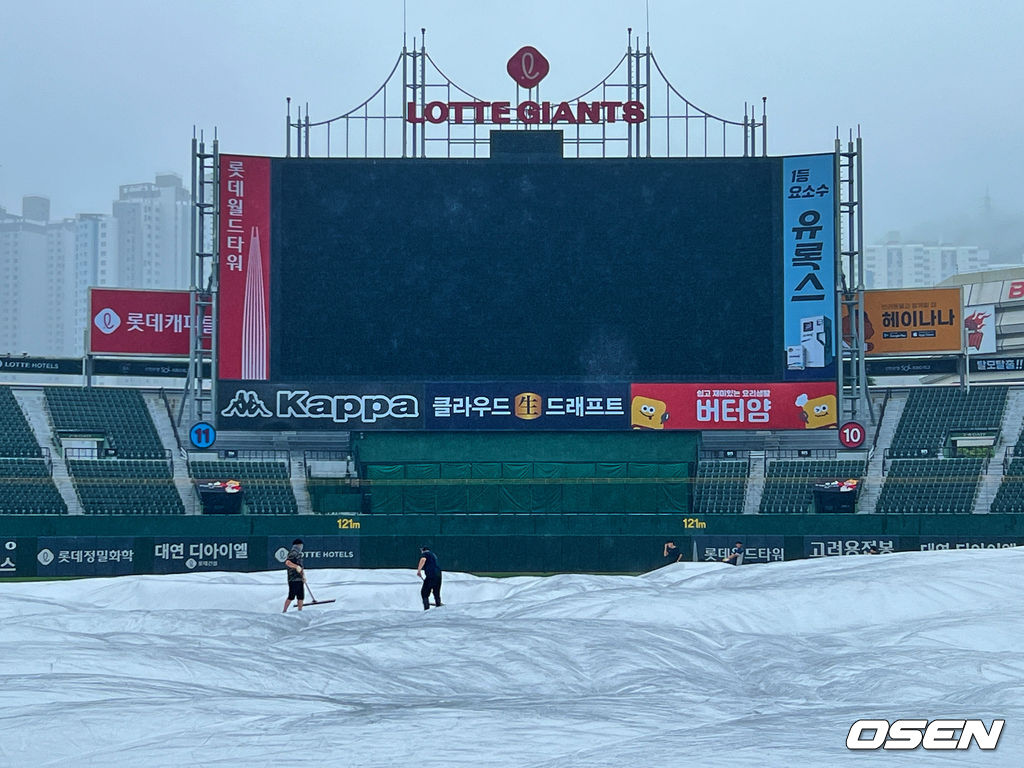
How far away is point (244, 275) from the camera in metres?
39.3

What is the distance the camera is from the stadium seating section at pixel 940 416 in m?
43.6

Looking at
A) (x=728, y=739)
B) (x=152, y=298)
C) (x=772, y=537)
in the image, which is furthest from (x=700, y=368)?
(x=728, y=739)

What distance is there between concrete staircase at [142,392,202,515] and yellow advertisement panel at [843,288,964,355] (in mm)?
25664

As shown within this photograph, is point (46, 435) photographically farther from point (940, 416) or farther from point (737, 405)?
point (940, 416)

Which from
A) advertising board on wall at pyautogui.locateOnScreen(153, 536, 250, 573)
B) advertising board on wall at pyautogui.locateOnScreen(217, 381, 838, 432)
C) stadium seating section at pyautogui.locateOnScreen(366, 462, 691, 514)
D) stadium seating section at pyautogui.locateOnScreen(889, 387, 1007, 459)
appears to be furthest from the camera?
stadium seating section at pyautogui.locateOnScreen(889, 387, 1007, 459)

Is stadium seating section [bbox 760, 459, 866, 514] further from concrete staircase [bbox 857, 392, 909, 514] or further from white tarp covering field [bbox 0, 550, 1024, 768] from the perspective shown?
white tarp covering field [bbox 0, 550, 1024, 768]

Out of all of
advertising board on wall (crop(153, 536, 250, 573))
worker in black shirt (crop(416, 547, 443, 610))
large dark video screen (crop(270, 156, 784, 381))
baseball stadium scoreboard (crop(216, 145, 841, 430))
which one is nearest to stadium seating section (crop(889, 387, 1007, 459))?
baseball stadium scoreboard (crop(216, 145, 841, 430))

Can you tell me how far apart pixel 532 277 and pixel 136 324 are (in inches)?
646

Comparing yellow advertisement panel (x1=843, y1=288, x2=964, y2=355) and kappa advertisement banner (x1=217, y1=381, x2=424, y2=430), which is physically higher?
yellow advertisement panel (x1=843, y1=288, x2=964, y2=355)

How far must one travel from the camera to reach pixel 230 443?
40.9 metres

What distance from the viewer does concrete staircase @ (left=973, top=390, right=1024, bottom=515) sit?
40250 mm

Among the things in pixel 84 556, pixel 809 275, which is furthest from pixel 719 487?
pixel 84 556

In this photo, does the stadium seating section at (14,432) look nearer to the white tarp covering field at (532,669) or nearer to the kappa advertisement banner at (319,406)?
the kappa advertisement banner at (319,406)

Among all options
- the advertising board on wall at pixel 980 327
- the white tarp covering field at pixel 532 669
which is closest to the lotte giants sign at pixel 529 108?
the white tarp covering field at pixel 532 669
